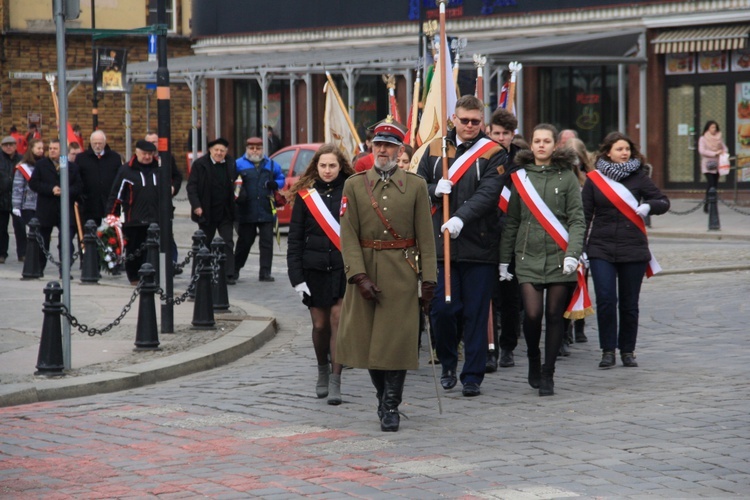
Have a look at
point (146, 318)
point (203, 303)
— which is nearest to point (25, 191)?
point (203, 303)

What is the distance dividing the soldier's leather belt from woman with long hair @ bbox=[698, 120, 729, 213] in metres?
19.0

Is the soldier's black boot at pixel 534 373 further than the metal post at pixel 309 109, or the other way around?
the metal post at pixel 309 109

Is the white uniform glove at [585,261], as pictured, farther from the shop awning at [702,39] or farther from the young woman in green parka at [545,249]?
the shop awning at [702,39]

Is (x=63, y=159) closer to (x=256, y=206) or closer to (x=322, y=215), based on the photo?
(x=322, y=215)

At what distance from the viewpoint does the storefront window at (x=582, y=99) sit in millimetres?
30469

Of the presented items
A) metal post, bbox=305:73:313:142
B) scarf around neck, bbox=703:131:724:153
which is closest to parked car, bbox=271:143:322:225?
scarf around neck, bbox=703:131:724:153

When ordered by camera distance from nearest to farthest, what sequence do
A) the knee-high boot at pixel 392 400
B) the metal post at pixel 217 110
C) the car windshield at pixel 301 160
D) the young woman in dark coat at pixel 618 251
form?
the knee-high boot at pixel 392 400, the young woman in dark coat at pixel 618 251, the car windshield at pixel 301 160, the metal post at pixel 217 110

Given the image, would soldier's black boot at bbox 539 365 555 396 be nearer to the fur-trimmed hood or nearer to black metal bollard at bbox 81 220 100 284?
the fur-trimmed hood

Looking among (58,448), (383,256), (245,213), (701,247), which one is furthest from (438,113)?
(701,247)

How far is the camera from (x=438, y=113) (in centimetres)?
998

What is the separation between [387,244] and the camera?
7996mm

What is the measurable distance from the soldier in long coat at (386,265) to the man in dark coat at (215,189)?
750 cm

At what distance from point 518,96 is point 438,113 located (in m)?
21.7

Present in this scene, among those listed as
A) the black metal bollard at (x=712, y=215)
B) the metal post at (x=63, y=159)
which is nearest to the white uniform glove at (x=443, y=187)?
the metal post at (x=63, y=159)
